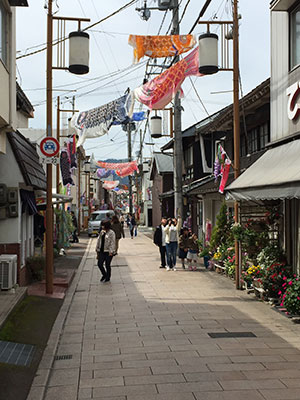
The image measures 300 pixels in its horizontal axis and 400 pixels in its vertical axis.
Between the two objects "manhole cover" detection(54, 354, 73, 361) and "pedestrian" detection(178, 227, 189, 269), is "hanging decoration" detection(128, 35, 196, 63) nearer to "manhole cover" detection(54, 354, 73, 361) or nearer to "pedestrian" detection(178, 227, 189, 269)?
"pedestrian" detection(178, 227, 189, 269)

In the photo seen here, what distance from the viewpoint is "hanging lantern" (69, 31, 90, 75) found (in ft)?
37.4

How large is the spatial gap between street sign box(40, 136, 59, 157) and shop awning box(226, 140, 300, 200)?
4.38 meters

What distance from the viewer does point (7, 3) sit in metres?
9.37

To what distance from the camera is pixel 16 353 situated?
6734 millimetres

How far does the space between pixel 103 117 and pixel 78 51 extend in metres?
4.49

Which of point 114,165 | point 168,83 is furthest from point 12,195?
point 114,165

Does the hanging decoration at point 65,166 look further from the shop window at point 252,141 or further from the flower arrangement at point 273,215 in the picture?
the flower arrangement at point 273,215

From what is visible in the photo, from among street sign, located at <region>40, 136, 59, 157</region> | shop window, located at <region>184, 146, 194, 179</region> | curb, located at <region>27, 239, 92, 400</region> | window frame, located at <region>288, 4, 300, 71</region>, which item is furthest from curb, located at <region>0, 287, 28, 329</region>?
shop window, located at <region>184, 146, 194, 179</region>

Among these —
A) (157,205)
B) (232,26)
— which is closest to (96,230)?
(157,205)

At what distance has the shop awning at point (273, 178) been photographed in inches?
300

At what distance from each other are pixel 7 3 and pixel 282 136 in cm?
660

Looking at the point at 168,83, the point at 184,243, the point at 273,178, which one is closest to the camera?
the point at 273,178

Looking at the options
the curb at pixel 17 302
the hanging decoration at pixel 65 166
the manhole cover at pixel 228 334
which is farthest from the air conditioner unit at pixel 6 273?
the hanging decoration at pixel 65 166

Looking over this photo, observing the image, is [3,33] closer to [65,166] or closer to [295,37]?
[295,37]
